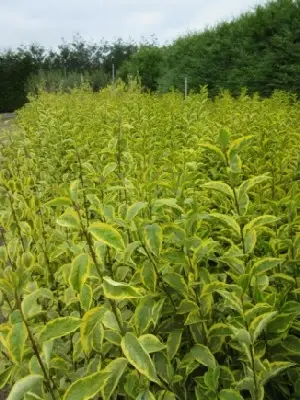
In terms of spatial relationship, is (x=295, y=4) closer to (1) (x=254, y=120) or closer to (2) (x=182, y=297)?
(1) (x=254, y=120)

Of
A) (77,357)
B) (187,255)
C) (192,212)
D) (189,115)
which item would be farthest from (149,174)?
(189,115)

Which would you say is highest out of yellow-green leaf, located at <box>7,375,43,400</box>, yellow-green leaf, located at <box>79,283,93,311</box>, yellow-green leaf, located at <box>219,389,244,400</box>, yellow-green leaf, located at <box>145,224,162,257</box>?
yellow-green leaf, located at <box>145,224,162,257</box>

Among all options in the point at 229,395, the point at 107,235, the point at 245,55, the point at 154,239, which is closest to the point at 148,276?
the point at 154,239

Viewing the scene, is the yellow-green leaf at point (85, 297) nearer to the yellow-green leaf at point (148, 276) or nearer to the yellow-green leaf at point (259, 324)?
the yellow-green leaf at point (148, 276)

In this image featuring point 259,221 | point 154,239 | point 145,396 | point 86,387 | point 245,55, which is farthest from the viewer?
point 245,55

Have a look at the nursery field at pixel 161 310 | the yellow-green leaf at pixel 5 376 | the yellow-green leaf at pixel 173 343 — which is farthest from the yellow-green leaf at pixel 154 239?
the yellow-green leaf at pixel 5 376

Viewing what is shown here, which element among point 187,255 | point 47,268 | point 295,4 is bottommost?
point 47,268

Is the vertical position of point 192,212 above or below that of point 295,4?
below

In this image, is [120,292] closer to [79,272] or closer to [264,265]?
[79,272]

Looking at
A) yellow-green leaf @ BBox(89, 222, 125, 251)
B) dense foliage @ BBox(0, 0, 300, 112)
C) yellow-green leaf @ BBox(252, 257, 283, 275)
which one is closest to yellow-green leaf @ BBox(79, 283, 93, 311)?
yellow-green leaf @ BBox(89, 222, 125, 251)

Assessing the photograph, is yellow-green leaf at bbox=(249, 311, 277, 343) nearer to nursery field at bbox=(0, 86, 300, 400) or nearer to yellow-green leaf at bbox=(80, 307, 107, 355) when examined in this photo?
nursery field at bbox=(0, 86, 300, 400)

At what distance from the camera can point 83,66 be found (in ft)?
101

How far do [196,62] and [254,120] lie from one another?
9.68m

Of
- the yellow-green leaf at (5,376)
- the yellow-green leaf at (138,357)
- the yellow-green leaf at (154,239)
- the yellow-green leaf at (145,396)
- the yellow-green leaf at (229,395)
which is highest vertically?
the yellow-green leaf at (154,239)
